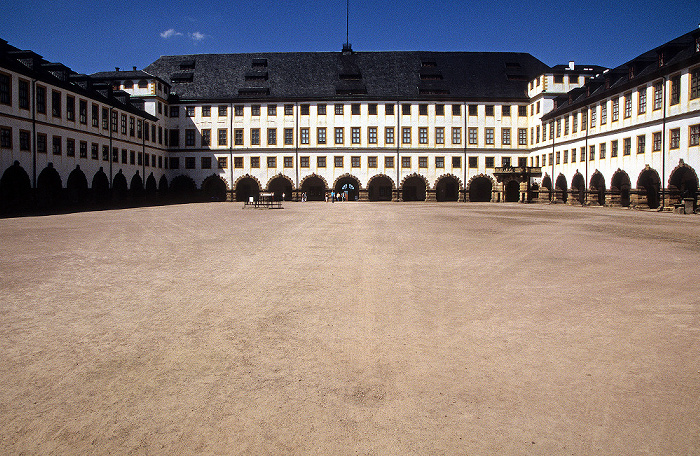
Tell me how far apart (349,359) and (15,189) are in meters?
35.9

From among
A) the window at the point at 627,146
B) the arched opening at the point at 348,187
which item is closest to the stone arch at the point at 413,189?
the arched opening at the point at 348,187

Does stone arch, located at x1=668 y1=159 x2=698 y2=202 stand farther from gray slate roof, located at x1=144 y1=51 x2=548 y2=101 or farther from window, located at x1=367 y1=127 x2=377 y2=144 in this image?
window, located at x1=367 y1=127 x2=377 y2=144

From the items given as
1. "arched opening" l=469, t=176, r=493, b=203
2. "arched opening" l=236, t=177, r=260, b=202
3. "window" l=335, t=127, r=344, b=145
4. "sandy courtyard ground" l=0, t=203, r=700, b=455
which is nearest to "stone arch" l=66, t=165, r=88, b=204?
"arched opening" l=236, t=177, r=260, b=202

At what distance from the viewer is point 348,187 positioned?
202ft

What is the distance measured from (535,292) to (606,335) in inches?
87.1

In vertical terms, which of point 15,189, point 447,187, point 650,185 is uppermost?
point 447,187

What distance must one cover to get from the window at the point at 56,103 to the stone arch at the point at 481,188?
42.8m

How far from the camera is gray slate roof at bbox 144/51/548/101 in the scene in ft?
194

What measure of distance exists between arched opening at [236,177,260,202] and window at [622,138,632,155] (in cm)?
3946

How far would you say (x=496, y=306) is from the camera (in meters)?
6.74

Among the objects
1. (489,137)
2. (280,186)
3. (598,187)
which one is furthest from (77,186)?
(598,187)

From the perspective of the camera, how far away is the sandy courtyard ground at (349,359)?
11.1 ft

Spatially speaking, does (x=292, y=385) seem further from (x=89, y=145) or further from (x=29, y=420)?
(x=89, y=145)

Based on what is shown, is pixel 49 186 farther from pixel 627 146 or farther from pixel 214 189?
pixel 627 146
